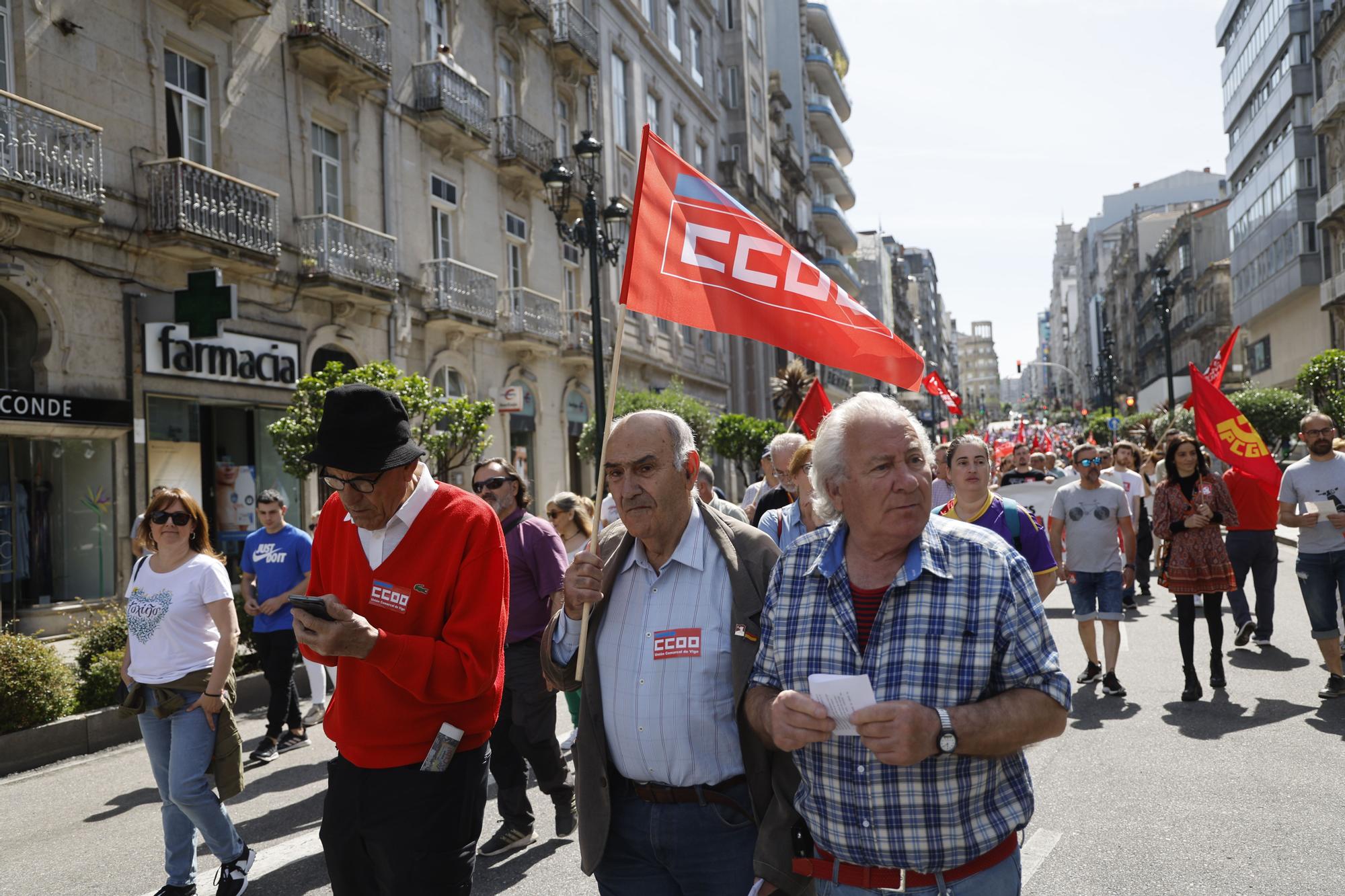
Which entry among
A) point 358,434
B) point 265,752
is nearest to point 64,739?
point 265,752

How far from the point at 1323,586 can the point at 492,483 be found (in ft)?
21.6

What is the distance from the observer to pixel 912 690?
7.89 ft

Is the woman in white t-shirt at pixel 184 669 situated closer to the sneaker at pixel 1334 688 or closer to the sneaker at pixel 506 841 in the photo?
the sneaker at pixel 506 841

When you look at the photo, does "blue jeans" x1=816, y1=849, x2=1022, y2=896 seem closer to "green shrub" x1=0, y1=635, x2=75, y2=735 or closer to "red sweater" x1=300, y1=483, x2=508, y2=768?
"red sweater" x1=300, y1=483, x2=508, y2=768

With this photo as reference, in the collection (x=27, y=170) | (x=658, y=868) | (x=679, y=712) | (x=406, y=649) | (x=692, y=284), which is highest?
(x=27, y=170)

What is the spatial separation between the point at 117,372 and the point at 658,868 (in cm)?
1347

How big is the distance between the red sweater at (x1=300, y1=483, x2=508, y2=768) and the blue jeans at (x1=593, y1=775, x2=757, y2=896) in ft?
1.89

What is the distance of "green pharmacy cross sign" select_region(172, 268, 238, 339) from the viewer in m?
13.8

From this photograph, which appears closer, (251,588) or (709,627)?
(709,627)

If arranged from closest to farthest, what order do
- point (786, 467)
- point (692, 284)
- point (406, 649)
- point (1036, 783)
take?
point (406, 649), point (692, 284), point (1036, 783), point (786, 467)

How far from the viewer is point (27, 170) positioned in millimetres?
12211

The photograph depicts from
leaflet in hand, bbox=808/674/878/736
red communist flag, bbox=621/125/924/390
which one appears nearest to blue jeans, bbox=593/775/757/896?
leaflet in hand, bbox=808/674/878/736

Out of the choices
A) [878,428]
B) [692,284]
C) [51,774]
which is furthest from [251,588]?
[878,428]

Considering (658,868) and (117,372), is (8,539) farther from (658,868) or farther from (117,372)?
(658,868)
